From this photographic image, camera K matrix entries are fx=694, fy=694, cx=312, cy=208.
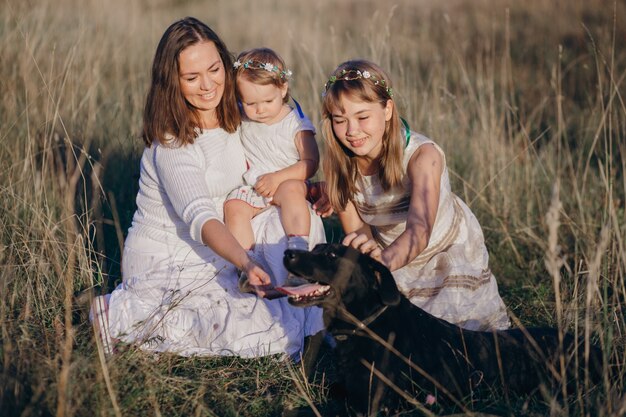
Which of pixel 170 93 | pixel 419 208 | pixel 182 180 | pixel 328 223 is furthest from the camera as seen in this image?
pixel 328 223

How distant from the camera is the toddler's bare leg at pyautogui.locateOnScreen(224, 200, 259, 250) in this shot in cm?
380

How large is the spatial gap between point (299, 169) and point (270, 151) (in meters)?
0.21

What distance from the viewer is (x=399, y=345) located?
293cm

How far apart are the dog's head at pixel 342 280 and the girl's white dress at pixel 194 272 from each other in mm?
854

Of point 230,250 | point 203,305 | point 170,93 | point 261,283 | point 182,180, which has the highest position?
point 170,93

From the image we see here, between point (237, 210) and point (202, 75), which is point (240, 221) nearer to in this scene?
point (237, 210)

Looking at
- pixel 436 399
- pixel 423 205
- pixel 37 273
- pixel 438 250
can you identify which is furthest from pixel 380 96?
pixel 37 273

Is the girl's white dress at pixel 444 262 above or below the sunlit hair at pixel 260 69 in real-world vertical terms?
below

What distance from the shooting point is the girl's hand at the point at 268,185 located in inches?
152

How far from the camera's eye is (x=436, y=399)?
3016 millimetres

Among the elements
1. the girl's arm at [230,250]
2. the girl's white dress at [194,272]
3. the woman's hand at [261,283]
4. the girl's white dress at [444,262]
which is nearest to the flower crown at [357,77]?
the girl's white dress at [444,262]

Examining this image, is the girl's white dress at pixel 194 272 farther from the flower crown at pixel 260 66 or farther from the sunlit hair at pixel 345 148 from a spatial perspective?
the flower crown at pixel 260 66

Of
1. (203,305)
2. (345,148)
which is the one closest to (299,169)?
(345,148)

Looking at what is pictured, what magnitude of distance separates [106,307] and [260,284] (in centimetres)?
87
